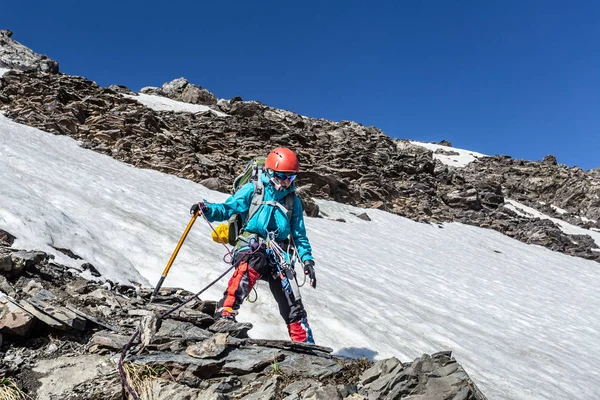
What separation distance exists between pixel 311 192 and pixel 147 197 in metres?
12.5

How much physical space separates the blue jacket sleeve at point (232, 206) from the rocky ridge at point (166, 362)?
1.29 m

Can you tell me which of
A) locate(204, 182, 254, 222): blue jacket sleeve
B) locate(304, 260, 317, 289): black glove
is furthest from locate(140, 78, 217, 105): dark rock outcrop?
locate(304, 260, 317, 289): black glove

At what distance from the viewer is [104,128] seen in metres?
23.8

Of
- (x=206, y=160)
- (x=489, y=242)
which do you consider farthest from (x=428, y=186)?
(x=206, y=160)

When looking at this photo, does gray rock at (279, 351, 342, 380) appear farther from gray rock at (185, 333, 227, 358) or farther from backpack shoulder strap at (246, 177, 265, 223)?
backpack shoulder strap at (246, 177, 265, 223)

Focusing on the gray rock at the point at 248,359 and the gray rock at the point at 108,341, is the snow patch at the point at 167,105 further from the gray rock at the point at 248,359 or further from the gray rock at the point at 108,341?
the gray rock at the point at 248,359

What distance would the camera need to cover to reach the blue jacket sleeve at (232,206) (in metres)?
5.36

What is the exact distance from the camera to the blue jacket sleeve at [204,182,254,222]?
211 inches

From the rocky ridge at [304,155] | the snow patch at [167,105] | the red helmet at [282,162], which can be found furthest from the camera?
the snow patch at [167,105]

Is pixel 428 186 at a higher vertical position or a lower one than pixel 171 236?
higher

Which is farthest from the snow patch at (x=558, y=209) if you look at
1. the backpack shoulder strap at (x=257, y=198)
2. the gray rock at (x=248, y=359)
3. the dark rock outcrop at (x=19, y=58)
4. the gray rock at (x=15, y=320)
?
the dark rock outcrop at (x=19, y=58)

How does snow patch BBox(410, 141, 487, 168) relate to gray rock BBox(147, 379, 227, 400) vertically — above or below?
above

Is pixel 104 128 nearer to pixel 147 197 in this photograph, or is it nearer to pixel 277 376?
pixel 147 197

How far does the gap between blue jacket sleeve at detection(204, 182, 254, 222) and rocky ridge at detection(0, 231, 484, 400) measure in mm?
1287
